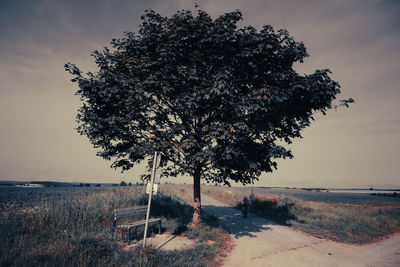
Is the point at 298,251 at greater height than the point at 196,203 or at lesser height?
lesser

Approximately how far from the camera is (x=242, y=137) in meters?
7.05

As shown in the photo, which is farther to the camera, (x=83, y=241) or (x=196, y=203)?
(x=196, y=203)

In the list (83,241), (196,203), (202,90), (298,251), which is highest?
(202,90)

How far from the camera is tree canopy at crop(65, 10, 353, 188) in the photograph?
24.7 ft

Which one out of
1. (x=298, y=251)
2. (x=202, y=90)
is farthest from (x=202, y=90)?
(x=298, y=251)

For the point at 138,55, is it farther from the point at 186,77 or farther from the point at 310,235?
the point at 310,235

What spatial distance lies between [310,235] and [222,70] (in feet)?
35.2

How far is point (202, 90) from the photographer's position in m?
7.18

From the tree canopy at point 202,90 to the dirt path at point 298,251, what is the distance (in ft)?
9.74

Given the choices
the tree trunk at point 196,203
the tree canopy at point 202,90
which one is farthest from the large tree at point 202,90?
the tree trunk at point 196,203

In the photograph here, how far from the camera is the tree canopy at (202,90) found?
24.7ft

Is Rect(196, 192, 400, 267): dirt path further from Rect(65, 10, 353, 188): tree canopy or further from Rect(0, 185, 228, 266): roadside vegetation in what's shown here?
Rect(65, 10, 353, 188): tree canopy

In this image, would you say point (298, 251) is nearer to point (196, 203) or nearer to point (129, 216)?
point (196, 203)

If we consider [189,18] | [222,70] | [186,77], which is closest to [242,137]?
[222,70]
